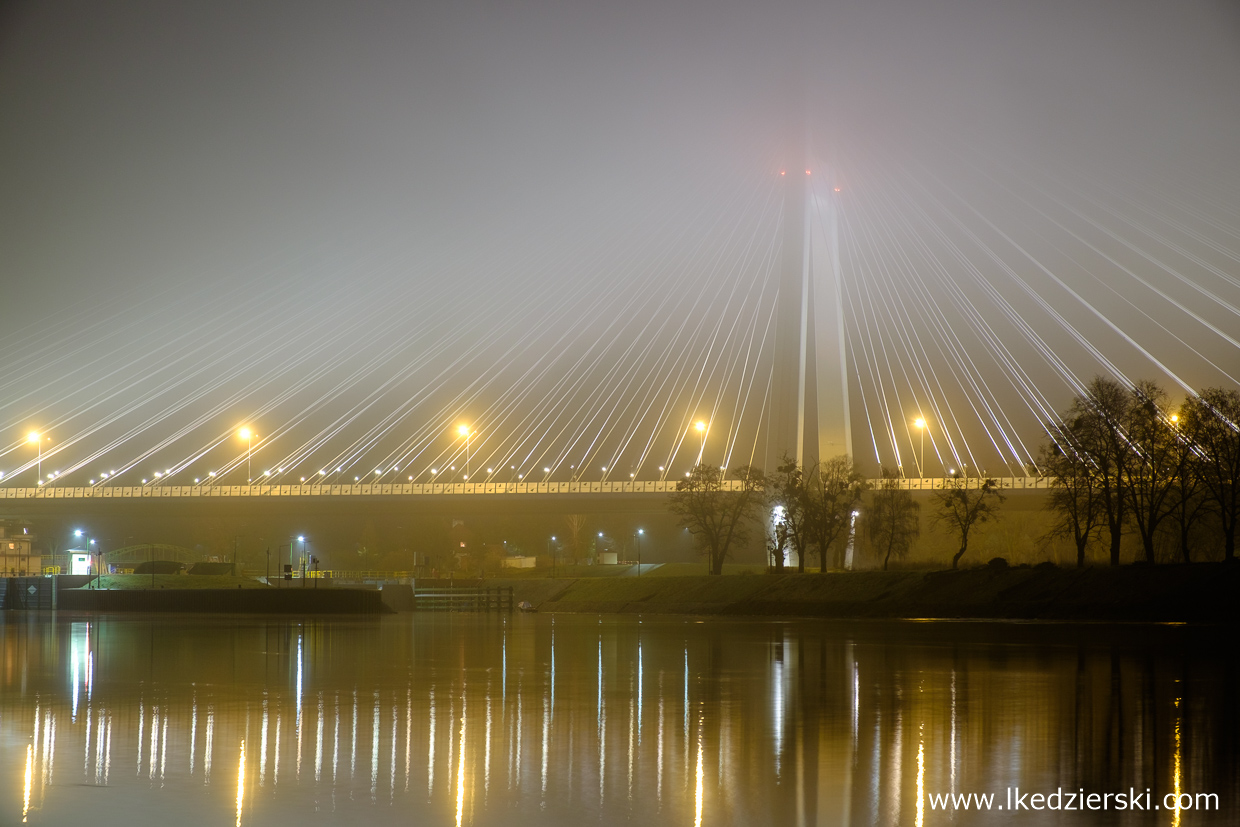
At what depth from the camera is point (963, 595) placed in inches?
1310

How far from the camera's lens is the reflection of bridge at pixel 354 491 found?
64000 millimetres

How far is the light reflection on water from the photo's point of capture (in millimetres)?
6887

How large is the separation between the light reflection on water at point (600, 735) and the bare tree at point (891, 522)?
27.7 m

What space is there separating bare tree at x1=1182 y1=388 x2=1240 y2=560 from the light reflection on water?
55.1ft

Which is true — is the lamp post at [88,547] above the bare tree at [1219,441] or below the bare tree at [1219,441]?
below

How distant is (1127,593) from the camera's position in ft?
95.3

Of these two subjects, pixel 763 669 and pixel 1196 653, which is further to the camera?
pixel 1196 653

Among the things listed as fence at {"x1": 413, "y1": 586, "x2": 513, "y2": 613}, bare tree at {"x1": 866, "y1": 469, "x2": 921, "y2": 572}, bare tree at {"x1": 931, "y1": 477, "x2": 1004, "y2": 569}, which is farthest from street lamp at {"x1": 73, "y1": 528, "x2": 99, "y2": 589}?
bare tree at {"x1": 931, "y1": 477, "x2": 1004, "y2": 569}

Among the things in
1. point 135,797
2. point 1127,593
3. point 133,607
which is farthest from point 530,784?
point 133,607

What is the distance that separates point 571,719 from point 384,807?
374 cm

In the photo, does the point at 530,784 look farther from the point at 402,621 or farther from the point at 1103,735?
the point at 402,621

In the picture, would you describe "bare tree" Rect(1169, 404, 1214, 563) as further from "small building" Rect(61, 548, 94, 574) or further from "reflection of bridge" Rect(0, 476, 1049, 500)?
"small building" Rect(61, 548, 94, 574)

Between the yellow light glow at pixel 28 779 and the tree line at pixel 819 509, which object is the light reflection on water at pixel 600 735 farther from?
the tree line at pixel 819 509

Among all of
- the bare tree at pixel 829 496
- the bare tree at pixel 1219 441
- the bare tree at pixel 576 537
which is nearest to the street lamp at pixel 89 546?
the bare tree at pixel 829 496
